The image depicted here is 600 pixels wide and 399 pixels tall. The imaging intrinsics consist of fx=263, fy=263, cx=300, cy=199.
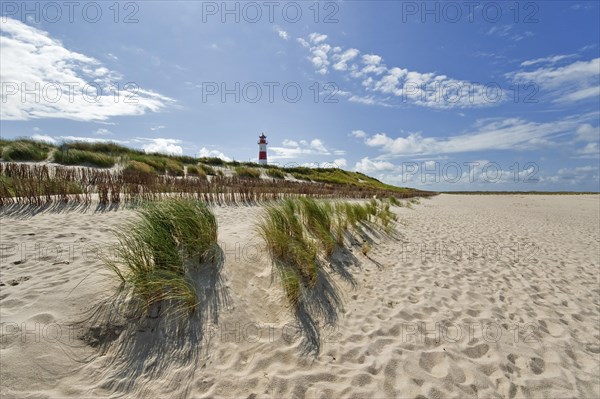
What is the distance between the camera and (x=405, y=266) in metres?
5.75

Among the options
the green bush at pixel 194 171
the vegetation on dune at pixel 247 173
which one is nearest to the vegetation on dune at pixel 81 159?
the green bush at pixel 194 171

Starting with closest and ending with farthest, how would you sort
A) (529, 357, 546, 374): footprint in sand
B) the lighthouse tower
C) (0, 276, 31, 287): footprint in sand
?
(529, 357, 546, 374): footprint in sand
(0, 276, 31, 287): footprint in sand
the lighthouse tower

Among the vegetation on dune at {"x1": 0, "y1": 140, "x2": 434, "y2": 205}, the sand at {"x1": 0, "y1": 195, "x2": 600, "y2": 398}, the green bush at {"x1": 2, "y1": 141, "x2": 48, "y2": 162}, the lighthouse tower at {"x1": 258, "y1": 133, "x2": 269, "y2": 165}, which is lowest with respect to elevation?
the sand at {"x1": 0, "y1": 195, "x2": 600, "y2": 398}

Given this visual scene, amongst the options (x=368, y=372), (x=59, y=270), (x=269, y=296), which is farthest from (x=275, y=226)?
(x=59, y=270)

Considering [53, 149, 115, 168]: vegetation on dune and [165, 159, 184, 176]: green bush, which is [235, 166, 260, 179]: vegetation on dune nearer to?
[165, 159, 184, 176]: green bush

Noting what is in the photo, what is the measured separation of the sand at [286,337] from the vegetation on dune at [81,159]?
566 inches

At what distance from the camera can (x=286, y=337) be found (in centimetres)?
326

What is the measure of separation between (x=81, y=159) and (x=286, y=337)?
20.2 m

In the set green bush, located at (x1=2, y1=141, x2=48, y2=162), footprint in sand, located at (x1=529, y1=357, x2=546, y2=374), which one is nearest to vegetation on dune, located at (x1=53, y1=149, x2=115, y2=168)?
green bush, located at (x1=2, y1=141, x2=48, y2=162)

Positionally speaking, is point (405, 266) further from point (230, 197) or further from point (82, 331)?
point (230, 197)

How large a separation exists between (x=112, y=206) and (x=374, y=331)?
25.8 ft

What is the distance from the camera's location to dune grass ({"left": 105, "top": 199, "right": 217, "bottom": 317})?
3.40 m

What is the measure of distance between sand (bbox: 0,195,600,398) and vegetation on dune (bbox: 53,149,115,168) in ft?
47.2

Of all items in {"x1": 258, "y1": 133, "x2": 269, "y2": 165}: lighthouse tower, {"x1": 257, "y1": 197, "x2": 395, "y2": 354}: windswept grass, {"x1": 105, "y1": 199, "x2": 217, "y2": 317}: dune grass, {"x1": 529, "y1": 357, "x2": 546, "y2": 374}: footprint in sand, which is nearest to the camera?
{"x1": 529, "y1": 357, "x2": 546, "y2": 374}: footprint in sand
